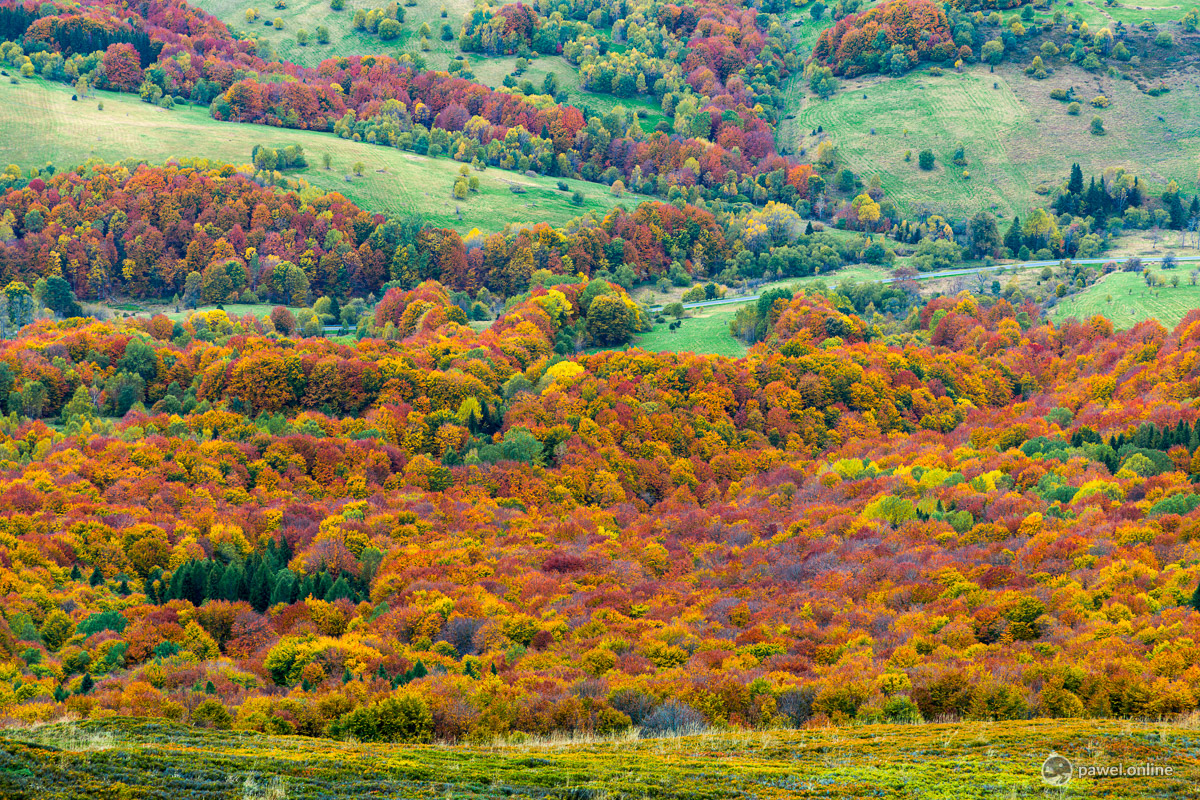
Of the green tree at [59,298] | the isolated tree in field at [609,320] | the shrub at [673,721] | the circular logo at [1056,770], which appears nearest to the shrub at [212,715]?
the shrub at [673,721]

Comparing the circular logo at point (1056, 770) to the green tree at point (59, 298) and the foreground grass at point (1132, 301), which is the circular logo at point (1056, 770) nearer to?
the foreground grass at point (1132, 301)

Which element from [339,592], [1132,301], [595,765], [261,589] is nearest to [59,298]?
[261,589]

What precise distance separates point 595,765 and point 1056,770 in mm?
16298

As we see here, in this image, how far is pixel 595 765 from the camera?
39.2 m

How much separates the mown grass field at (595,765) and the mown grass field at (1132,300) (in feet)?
402

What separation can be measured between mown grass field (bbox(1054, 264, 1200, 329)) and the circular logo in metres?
128

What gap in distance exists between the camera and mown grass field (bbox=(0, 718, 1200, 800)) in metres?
33.8

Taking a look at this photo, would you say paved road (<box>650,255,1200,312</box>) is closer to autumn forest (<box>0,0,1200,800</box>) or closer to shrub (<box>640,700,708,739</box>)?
autumn forest (<box>0,0,1200,800</box>)

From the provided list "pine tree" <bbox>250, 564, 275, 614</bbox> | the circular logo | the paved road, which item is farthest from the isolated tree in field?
the circular logo

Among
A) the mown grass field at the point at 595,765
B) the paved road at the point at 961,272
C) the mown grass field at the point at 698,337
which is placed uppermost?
the mown grass field at the point at 595,765

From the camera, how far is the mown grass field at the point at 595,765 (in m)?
33.8

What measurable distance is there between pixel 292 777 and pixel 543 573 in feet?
184

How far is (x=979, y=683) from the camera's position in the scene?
5562 centimetres

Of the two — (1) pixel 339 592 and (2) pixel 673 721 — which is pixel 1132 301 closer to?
(1) pixel 339 592
